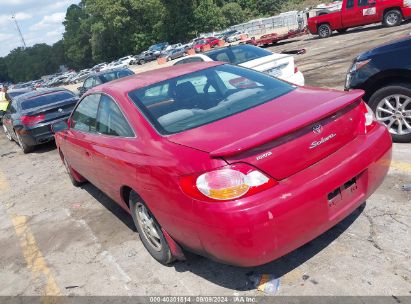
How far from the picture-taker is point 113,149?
3861mm

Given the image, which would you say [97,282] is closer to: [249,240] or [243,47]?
[249,240]

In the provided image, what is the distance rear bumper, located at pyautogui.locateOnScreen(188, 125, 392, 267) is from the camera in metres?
2.69

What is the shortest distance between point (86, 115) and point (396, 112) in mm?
3725

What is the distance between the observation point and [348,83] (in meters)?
5.64

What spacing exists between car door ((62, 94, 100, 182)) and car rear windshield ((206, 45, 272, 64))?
14.8 ft

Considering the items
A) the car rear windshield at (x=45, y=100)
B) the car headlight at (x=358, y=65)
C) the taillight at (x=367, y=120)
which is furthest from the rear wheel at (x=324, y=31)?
the taillight at (x=367, y=120)

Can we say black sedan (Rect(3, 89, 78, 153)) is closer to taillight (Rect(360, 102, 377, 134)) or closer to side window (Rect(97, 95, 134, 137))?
side window (Rect(97, 95, 134, 137))

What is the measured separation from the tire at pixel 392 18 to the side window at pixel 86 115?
18.9m

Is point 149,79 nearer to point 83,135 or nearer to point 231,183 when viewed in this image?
point 83,135

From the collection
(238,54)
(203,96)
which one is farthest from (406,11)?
(203,96)

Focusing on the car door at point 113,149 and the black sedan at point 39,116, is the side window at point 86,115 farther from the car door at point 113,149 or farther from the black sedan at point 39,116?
the black sedan at point 39,116

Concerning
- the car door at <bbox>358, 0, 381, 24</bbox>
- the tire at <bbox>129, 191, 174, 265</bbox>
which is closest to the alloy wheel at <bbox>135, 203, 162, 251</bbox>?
the tire at <bbox>129, 191, 174, 265</bbox>

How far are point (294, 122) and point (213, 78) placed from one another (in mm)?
1501

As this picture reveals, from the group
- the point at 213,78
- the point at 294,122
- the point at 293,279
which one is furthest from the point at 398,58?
the point at 293,279
